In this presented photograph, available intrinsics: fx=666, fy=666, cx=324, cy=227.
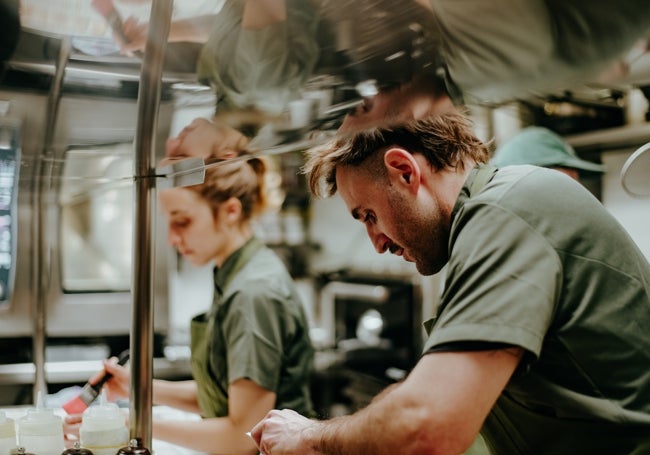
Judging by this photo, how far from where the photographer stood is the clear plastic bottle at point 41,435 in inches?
49.9

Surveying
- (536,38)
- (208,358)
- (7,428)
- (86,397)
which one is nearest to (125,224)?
(208,358)

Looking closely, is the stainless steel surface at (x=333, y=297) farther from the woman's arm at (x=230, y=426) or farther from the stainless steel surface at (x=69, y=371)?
the woman's arm at (x=230, y=426)

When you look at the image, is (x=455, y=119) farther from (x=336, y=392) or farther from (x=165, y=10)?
(x=336, y=392)

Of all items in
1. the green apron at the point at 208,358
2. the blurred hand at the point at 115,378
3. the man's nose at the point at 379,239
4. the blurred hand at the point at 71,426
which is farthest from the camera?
the green apron at the point at 208,358

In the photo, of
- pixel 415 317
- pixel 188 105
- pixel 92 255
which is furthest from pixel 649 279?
pixel 92 255

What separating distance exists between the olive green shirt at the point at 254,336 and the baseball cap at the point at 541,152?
1.24 m

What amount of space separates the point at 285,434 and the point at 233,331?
83cm

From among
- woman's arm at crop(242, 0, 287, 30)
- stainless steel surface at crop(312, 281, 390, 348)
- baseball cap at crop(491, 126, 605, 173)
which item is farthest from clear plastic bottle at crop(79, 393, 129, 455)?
stainless steel surface at crop(312, 281, 390, 348)

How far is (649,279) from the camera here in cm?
117

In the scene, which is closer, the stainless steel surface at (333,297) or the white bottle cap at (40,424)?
the white bottle cap at (40,424)

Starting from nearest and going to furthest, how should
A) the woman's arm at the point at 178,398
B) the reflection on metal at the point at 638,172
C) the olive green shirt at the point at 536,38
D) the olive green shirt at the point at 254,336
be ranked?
the olive green shirt at the point at 536,38
the reflection on metal at the point at 638,172
the olive green shirt at the point at 254,336
the woman's arm at the point at 178,398

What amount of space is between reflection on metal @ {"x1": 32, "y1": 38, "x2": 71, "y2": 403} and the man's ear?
73cm

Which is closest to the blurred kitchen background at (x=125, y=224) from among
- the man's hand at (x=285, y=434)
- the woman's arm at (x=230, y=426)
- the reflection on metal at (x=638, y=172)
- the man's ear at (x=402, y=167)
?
the reflection on metal at (x=638, y=172)

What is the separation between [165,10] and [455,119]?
1.97ft
